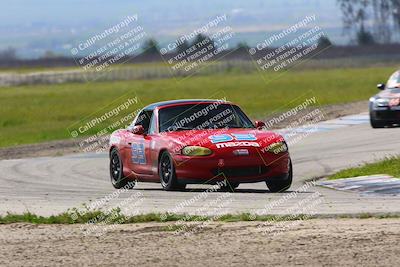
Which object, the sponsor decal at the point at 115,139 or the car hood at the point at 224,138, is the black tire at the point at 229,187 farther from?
the sponsor decal at the point at 115,139

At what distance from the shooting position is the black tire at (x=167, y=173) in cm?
1650

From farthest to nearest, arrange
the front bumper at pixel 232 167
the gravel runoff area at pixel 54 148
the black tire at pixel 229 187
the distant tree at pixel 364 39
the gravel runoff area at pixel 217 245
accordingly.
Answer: the distant tree at pixel 364 39
the gravel runoff area at pixel 54 148
the black tire at pixel 229 187
the front bumper at pixel 232 167
the gravel runoff area at pixel 217 245

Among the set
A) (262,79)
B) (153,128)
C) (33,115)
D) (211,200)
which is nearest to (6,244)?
(211,200)

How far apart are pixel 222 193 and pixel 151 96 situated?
1955 inches

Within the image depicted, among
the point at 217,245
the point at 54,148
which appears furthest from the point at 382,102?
the point at 217,245

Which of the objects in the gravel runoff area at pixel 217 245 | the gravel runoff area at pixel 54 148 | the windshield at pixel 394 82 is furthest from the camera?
the windshield at pixel 394 82

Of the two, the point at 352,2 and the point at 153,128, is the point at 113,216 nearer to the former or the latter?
the point at 153,128

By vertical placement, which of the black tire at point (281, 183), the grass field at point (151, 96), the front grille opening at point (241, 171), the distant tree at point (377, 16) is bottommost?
the distant tree at point (377, 16)

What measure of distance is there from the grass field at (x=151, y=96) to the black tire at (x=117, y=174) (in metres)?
14.0

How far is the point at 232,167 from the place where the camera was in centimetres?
1619

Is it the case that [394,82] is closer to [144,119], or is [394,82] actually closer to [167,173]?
[144,119]

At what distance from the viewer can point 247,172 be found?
16203 mm

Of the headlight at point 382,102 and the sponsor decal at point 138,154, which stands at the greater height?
the sponsor decal at point 138,154

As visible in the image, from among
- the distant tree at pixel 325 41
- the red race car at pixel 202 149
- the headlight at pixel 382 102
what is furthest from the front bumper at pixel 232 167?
the distant tree at pixel 325 41
